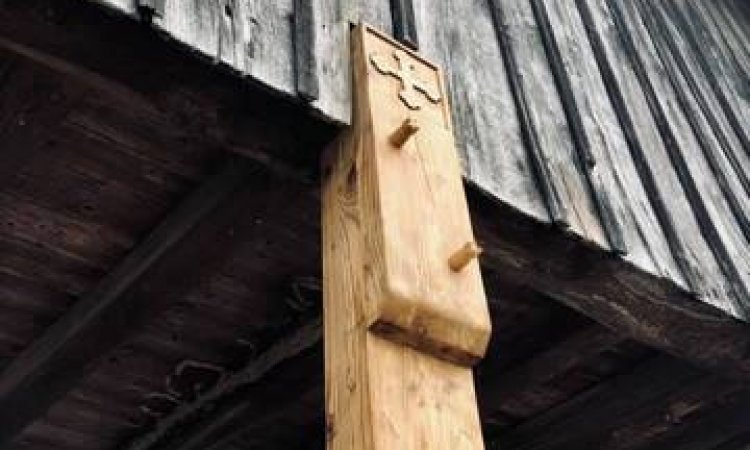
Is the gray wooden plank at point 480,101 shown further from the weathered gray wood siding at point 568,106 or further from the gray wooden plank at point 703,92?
the gray wooden plank at point 703,92

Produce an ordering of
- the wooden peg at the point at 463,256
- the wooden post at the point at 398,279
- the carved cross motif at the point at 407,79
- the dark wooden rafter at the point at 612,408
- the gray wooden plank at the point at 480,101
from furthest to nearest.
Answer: the dark wooden rafter at the point at 612,408
the gray wooden plank at the point at 480,101
the carved cross motif at the point at 407,79
the wooden peg at the point at 463,256
the wooden post at the point at 398,279

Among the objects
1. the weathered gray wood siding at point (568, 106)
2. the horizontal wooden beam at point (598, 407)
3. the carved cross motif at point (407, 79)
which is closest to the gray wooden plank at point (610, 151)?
the weathered gray wood siding at point (568, 106)

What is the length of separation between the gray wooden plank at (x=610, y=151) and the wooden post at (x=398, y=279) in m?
0.72

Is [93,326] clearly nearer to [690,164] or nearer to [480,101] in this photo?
[480,101]

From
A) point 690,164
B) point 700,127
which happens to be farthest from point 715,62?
point 690,164

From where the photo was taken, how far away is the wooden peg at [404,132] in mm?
1563

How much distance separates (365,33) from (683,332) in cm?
118

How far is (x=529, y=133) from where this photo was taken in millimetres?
2229

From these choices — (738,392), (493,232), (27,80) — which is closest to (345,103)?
(493,232)

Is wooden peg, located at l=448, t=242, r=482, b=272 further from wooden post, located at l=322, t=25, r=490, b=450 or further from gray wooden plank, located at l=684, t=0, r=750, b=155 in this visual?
gray wooden plank, located at l=684, t=0, r=750, b=155

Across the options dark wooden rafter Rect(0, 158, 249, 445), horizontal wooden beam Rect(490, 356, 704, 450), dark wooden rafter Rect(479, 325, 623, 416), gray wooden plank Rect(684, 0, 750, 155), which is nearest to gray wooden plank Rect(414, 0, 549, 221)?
dark wooden rafter Rect(0, 158, 249, 445)

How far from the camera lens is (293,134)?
1.73 m

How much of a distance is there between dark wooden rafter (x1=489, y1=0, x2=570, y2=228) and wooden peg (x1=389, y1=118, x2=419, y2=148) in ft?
1.80

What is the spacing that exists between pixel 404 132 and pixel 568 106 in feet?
3.48
